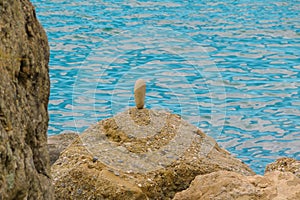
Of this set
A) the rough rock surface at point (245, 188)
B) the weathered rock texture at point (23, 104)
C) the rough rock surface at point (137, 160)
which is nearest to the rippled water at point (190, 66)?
the rough rock surface at point (137, 160)

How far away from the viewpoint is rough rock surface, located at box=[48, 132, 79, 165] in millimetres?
5426

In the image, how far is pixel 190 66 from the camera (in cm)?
1047

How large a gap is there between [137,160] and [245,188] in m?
1.18

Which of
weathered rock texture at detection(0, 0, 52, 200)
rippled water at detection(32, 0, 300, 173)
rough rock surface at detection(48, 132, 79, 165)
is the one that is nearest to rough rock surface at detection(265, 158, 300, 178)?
rippled water at detection(32, 0, 300, 173)

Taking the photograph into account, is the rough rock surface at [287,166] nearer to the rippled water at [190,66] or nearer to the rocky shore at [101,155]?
the rocky shore at [101,155]

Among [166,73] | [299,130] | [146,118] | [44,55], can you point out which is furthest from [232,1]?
[44,55]

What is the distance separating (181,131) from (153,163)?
23.3 inches

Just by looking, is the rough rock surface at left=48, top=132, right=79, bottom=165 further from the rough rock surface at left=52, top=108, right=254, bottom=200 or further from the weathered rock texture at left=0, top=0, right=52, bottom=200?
the weathered rock texture at left=0, top=0, right=52, bottom=200

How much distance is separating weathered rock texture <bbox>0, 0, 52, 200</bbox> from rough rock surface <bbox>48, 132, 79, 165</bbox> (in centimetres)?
304

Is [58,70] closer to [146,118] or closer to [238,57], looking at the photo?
[238,57]

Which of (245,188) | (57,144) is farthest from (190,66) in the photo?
(245,188)

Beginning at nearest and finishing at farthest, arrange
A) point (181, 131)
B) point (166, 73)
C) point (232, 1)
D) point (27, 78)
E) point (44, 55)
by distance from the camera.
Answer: point (27, 78), point (44, 55), point (181, 131), point (166, 73), point (232, 1)

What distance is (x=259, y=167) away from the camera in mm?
6441

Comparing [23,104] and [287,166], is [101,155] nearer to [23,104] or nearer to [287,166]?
[287,166]
